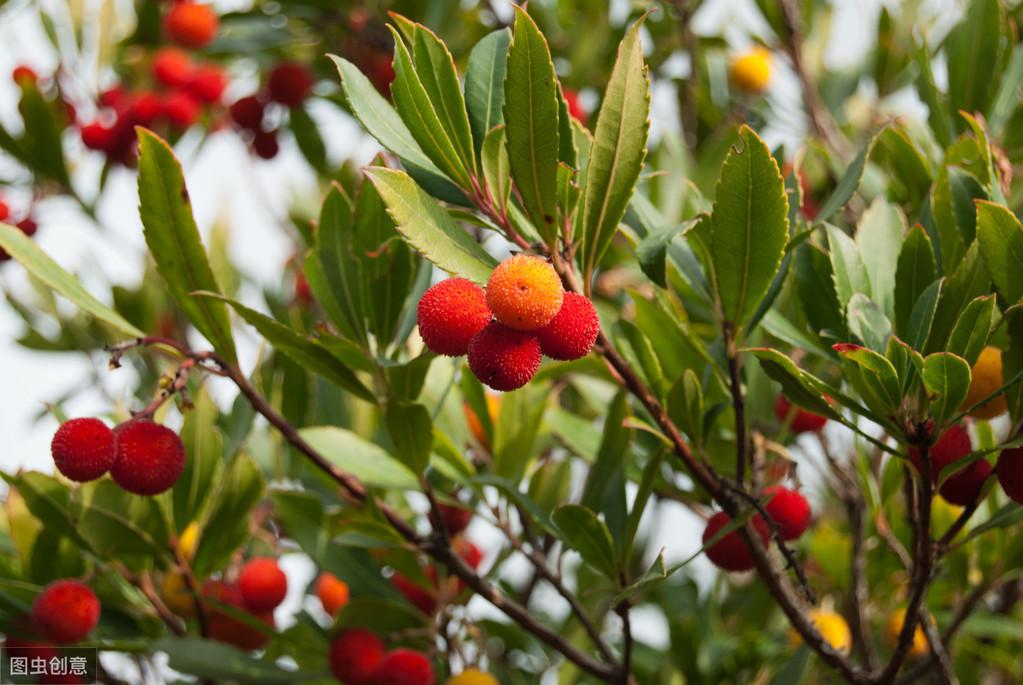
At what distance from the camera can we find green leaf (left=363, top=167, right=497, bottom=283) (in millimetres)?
950

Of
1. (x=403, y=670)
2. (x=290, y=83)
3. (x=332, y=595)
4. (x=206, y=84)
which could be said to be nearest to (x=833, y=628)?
(x=403, y=670)

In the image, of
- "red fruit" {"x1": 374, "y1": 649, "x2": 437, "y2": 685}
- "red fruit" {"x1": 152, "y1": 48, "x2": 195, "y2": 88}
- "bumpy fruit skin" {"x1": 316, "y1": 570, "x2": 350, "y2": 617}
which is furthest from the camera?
"red fruit" {"x1": 152, "y1": 48, "x2": 195, "y2": 88}

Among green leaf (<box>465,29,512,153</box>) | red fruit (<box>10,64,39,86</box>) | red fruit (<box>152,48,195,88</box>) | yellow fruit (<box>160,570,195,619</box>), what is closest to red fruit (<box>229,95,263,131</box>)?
red fruit (<box>152,48,195,88</box>)

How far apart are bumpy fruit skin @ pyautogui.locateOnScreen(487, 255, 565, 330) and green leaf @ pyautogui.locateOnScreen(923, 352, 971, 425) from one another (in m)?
0.32

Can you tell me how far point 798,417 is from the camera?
1.50 m

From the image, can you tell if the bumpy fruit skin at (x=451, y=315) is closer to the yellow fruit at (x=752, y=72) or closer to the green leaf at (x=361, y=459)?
the green leaf at (x=361, y=459)

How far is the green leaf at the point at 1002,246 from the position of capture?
0.99 m

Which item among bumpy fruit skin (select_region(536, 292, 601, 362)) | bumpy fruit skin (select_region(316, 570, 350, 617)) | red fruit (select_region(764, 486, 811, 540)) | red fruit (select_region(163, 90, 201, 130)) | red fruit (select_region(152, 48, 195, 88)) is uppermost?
bumpy fruit skin (select_region(536, 292, 601, 362))

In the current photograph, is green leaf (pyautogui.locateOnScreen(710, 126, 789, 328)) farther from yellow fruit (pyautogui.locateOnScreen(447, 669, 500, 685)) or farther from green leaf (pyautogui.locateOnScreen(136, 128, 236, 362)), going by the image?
yellow fruit (pyautogui.locateOnScreen(447, 669, 500, 685))

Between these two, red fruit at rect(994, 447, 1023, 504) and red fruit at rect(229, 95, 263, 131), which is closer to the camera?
red fruit at rect(994, 447, 1023, 504)

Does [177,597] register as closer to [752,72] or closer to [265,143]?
[265,143]

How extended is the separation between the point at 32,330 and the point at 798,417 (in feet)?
6.40

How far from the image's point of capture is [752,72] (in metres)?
2.70

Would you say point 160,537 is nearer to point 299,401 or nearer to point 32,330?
point 299,401
